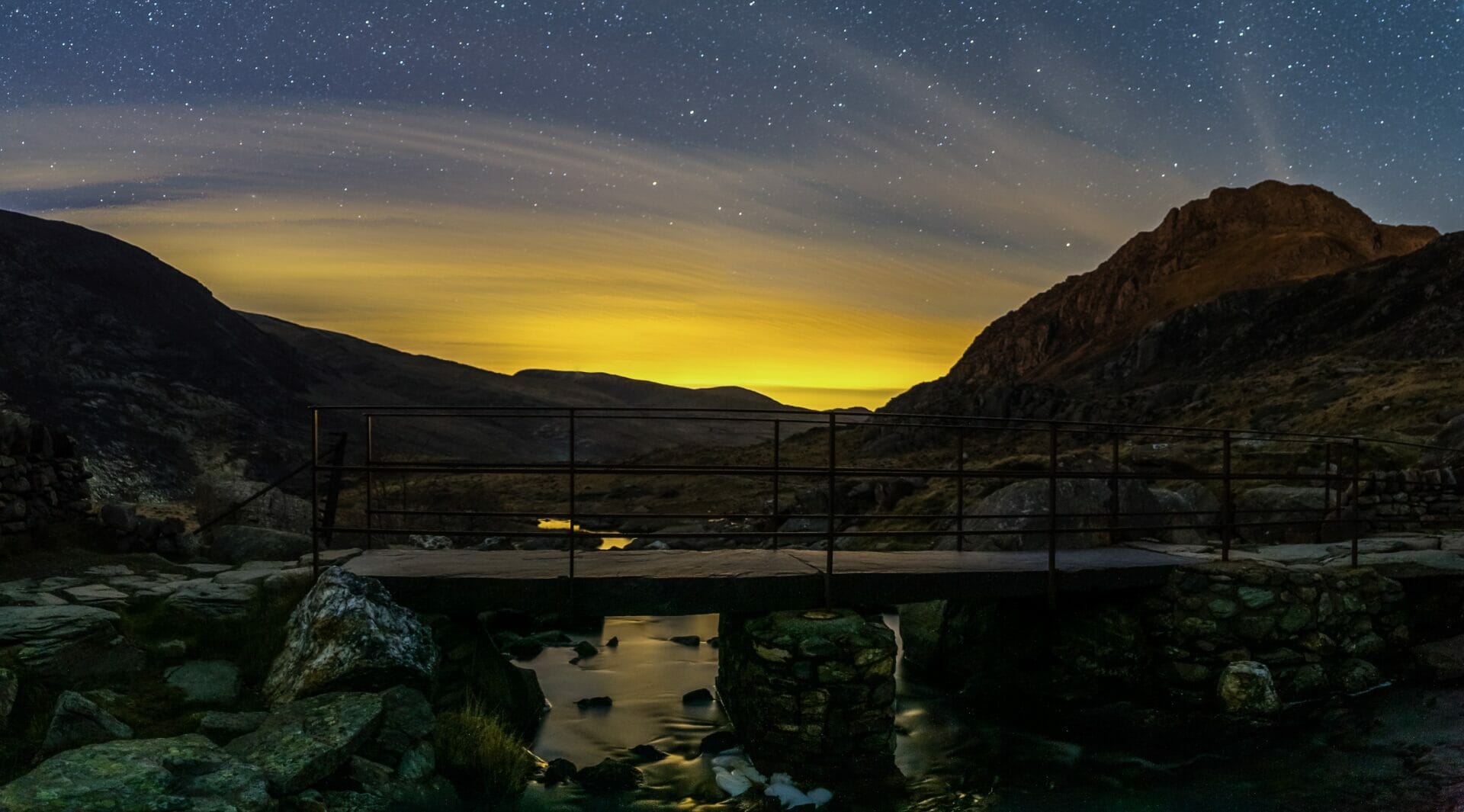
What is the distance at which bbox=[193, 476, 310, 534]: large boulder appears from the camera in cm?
1477

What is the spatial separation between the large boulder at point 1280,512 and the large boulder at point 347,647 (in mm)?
12321

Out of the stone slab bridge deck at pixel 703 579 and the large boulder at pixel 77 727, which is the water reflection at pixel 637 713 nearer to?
the stone slab bridge deck at pixel 703 579

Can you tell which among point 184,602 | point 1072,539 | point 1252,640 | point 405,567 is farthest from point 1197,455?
point 184,602

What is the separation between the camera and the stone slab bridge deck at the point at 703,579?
7844mm

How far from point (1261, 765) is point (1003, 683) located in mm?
3016

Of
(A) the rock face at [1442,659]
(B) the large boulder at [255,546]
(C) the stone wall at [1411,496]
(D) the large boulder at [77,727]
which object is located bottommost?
(A) the rock face at [1442,659]

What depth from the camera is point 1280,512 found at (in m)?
14.2

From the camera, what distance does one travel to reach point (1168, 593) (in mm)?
9461

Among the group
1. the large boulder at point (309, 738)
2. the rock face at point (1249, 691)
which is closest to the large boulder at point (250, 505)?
the large boulder at point (309, 738)

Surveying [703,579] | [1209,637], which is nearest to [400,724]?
[703,579]

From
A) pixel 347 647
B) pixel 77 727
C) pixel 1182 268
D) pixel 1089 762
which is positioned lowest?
pixel 1089 762

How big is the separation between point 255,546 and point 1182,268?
14206 cm

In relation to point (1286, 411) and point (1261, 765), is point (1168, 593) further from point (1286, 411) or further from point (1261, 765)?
point (1286, 411)

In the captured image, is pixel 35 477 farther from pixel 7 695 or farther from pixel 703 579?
pixel 703 579
